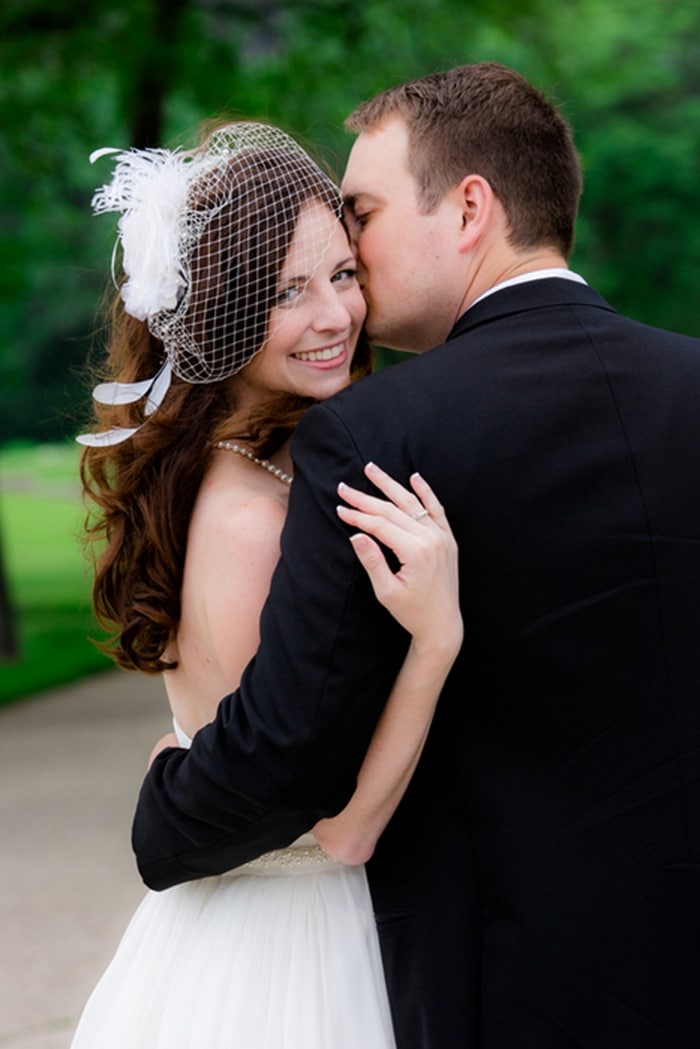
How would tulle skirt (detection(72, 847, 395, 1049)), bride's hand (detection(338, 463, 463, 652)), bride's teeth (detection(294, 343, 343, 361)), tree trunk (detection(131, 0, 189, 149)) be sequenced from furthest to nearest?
1. tree trunk (detection(131, 0, 189, 149))
2. bride's teeth (detection(294, 343, 343, 361))
3. tulle skirt (detection(72, 847, 395, 1049))
4. bride's hand (detection(338, 463, 463, 652))

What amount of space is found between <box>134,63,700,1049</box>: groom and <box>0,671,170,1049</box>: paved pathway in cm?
301

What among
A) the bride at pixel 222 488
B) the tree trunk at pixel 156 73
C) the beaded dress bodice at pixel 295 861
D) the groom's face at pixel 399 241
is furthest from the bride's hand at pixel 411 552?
the tree trunk at pixel 156 73

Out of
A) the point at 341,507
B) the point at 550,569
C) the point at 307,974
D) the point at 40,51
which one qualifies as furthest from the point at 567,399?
the point at 40,51

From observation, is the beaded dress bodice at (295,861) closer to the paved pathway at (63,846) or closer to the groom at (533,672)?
the groom at (533,672)

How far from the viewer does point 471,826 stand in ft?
7.09

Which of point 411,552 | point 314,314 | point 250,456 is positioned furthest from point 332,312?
point 411,552

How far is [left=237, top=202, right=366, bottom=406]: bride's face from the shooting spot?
251 cm

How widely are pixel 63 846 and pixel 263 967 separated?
4418 mm

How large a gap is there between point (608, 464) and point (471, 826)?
24.8 inches

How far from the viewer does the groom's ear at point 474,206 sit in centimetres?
227

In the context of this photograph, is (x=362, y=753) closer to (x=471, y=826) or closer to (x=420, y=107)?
(x=471, y=826)

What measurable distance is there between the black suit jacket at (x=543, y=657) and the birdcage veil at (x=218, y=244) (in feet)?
1.75

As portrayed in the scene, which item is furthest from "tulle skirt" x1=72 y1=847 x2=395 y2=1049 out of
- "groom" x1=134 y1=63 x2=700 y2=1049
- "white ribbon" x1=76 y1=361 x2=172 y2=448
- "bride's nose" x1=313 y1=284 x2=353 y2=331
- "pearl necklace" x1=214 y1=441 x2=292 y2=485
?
"bride's nose" x1=313 y1=284 x2=353 y2=331

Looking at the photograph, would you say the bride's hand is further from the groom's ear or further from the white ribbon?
the white ribbon
